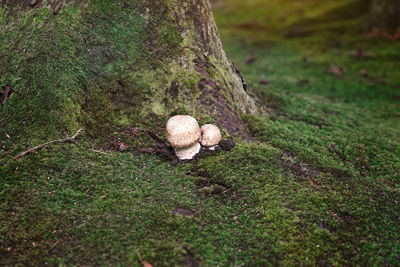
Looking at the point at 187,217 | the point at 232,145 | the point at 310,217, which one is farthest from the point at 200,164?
the point at 310,217

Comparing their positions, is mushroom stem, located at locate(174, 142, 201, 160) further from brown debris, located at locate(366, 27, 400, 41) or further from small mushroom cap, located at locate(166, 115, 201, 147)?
brown debris, located at locate(366, 27, 400, 41)

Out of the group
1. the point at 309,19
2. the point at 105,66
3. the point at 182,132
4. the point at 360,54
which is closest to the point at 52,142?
the point at 105,66

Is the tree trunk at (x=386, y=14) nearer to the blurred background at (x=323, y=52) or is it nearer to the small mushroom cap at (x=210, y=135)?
the blurred background at (x=323, y=52)

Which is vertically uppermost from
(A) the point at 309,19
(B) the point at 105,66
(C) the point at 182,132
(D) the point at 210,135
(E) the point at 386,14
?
(B) the point at 105,66

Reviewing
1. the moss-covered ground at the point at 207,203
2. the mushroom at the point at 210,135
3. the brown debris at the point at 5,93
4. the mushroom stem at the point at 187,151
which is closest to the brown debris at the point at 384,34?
the moss-covered ground at the point at 207,203

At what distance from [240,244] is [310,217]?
3.07ft

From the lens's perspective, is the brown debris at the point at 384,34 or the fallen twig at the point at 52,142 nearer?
the fallen twig at the point at 52,142

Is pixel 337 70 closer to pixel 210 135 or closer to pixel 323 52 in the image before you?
pixel 323 52

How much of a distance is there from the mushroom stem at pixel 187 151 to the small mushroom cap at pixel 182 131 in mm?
220

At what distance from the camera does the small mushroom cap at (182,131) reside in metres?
3.88

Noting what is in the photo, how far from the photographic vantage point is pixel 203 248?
3076mm

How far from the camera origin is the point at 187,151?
13.7 feet

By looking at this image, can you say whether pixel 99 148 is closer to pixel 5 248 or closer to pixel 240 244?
pixel 5 248

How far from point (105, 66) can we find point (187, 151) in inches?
71.5
